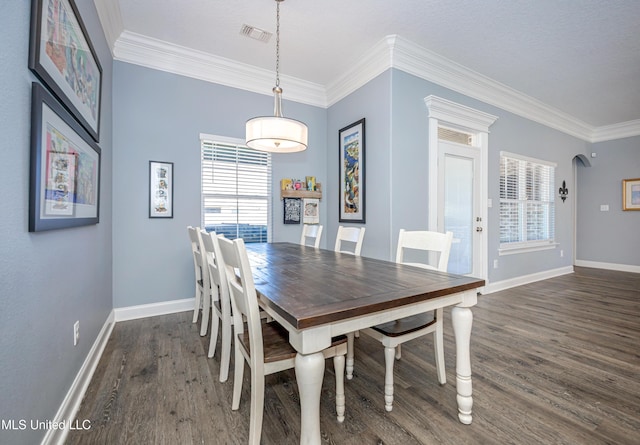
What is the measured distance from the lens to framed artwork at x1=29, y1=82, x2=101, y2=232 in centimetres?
113

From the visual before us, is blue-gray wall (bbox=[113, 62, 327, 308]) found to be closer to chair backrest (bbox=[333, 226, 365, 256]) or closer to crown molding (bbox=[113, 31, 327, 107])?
crown molding (bbox=[113, 31, 327, 107])

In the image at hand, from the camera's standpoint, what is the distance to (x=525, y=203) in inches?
178

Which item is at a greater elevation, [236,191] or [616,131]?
[616,131]

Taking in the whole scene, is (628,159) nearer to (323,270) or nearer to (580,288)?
(580,288)

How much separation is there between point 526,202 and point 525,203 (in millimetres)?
40

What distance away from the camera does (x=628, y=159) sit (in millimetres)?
5340

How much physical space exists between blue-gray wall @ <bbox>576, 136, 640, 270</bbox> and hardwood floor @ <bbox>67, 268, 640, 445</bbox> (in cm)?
395

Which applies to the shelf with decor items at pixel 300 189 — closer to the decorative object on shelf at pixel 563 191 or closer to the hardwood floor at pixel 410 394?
the hardwood floor at pixel 410 394

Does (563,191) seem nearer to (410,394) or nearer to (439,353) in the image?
(439,353)

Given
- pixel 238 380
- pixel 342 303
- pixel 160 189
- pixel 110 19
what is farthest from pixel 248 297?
pixel 110 19

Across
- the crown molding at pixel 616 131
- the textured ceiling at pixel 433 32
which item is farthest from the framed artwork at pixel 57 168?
the crown molding at pixel 616 131

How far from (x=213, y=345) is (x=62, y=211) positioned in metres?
1.26

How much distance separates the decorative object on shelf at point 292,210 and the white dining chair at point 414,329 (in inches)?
76.0

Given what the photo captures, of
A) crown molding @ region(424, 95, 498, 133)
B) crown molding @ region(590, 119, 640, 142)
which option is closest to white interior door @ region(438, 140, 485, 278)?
crown molding @ region(424, 95, 498, 133)
